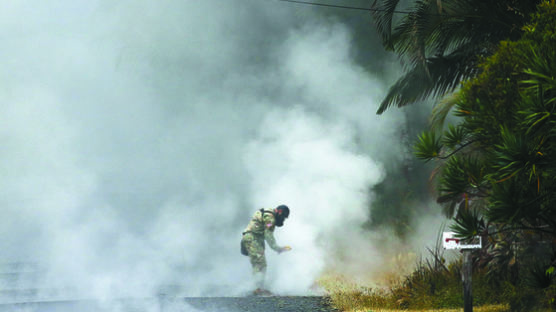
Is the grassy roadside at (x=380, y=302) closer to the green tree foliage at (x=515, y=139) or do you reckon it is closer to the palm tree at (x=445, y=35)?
the green tree foliage at (x=515, y=139)

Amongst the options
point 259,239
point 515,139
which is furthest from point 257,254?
point 515,139

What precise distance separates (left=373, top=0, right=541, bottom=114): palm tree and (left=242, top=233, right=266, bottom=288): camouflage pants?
4.15m

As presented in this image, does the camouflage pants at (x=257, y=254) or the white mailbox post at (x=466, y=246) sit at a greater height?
the camouflage pants at (x=257, y=254)

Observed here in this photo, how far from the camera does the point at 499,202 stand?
23.9 ft

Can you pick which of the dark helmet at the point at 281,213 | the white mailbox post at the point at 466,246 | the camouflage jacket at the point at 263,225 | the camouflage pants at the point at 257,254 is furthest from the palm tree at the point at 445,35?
the white mailbox post at the point at 466,246

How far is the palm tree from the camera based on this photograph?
546 inches

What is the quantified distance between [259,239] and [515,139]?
844 centimetres

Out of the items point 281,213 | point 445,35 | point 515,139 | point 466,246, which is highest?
point 445,35

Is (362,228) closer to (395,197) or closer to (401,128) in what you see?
(395,197)

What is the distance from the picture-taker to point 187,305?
12.1m

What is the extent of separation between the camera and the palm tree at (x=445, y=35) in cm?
1387

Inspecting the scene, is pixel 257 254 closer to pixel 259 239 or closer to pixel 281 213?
pixel 259 239

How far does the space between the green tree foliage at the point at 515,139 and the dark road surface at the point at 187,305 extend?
4218 millimetres

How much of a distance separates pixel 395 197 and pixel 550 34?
14.5m
